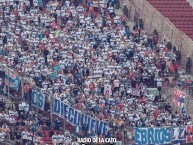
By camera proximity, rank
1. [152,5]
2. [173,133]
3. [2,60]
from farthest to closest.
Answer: [152,5] < [2,60] < [173,133]

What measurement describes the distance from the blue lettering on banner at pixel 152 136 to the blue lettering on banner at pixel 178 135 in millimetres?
215

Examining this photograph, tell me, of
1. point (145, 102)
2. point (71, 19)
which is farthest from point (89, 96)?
point (71, 19)

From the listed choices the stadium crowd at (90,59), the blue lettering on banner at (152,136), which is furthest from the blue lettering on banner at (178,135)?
the stadium crowd at (90,59)

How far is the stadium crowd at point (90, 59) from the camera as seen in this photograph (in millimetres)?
91625

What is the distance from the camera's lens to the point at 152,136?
88875 millimetres

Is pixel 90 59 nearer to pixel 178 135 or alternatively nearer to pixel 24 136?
pixel 24 136

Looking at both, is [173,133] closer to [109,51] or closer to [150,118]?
[150,118]

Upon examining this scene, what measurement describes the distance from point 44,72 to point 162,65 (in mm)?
6036

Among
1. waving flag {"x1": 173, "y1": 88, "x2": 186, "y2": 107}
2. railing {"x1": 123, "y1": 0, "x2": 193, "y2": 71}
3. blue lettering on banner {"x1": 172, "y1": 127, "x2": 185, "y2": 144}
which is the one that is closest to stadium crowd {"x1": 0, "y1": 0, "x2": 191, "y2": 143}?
railing {"x1": 123, "y1": 0, "x2": 193, "y2": 71}

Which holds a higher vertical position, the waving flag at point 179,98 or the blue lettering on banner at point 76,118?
the waving flag at point 179,98

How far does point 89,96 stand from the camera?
303 feet

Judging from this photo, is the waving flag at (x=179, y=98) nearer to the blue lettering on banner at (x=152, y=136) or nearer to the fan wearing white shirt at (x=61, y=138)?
the blue lettering on banner at (x=152, y=136)

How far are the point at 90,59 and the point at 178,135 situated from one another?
905 cm

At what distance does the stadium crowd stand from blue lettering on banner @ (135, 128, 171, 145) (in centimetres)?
149
